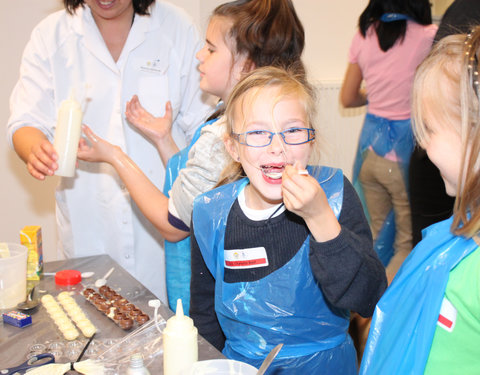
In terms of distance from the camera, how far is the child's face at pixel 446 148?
0.84 meters

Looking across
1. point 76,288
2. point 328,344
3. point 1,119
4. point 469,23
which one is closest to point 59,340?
point 76,288

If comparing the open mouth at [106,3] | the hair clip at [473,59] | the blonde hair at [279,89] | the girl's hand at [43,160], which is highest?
the open mouth at [106,3]

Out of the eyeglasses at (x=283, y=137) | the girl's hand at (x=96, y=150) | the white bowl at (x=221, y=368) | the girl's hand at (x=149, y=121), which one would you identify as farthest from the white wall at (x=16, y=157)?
the white bowl at (x=221, y=368)

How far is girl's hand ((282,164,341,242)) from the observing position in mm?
955

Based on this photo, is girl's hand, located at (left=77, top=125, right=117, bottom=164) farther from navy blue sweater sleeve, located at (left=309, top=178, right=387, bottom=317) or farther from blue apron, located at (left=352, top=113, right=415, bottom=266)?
blue apron, located at (left=352, top=113, right=415, bottom=266)

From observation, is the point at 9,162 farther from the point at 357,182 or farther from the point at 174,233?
the point at 357,182

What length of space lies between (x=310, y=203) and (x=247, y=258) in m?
0.28

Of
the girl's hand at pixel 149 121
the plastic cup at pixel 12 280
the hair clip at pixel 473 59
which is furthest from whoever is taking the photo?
the girl's hand at pixel 149 121

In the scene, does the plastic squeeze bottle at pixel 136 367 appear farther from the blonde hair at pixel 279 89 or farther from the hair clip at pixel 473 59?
the hair clip at pixel 473 59

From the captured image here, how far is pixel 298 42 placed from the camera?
1405 millimetres

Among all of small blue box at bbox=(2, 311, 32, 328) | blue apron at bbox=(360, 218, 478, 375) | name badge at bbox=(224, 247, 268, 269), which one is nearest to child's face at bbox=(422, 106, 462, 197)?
blue apron at bbox=(360, 218, 478, 375)

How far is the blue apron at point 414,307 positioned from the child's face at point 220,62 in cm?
69

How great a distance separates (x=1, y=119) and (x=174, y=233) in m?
1.70

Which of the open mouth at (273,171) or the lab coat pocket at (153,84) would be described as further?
the lab coat pocket at (153,84)
